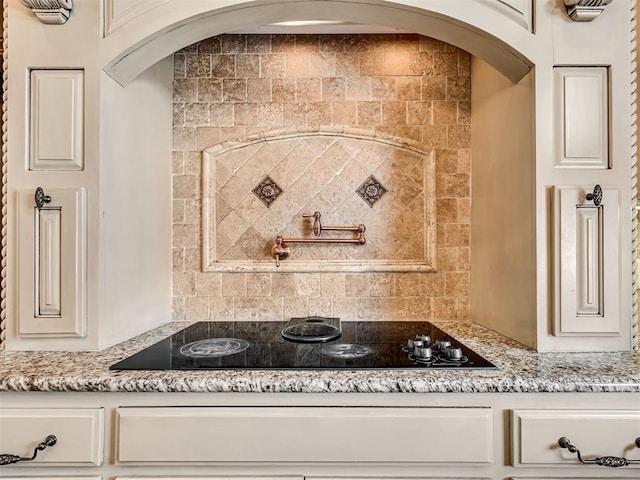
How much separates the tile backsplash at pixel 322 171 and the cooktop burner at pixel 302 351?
218mm

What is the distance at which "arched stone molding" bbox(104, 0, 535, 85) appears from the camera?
1222 mm

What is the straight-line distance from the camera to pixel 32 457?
98 cm

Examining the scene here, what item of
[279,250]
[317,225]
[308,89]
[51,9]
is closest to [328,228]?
[317,225]

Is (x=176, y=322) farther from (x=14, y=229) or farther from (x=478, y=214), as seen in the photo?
(x=478, y=214)

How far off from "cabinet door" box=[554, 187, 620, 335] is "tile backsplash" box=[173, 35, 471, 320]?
0.56 meters

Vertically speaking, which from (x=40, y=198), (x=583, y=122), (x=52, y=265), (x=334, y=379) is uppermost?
(x=583, y=122)

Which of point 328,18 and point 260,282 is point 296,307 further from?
point 328,18

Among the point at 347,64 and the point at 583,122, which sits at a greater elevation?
the point at 347,64

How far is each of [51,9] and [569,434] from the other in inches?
78.1

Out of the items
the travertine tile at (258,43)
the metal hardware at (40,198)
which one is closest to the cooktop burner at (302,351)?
the metal hardware at (40,198)

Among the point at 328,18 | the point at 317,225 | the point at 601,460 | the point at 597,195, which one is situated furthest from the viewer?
the point at 317,225

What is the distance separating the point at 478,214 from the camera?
1662mm

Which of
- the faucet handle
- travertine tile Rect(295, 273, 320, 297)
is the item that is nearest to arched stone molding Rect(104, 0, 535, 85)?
the faucet handle

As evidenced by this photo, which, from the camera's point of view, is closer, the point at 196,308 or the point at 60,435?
the point at 60,435
